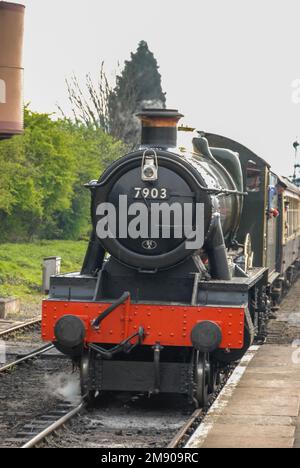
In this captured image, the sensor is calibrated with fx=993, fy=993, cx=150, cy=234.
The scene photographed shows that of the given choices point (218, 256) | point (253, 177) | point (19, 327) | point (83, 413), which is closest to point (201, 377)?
A: point (83, 413)

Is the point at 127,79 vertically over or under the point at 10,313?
over

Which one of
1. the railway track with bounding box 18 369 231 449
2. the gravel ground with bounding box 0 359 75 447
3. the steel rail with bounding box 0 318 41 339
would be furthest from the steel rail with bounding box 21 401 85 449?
the steel rail with bounding box 0 318 41 339

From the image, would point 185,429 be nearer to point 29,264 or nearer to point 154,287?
point 154,287

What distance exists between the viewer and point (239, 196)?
42.2 feet

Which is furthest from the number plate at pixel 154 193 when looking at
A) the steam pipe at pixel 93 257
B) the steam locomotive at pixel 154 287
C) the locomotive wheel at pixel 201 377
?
the locomotive wheel at pixel 201 377

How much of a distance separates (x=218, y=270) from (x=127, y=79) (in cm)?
5523

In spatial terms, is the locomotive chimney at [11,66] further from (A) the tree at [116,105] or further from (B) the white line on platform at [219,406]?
(A) the tree at [116,105]

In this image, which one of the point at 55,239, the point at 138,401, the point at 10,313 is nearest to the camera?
the point at 138,401

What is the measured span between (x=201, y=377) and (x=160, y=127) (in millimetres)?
2804

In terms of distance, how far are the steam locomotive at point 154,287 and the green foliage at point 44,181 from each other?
21.3 meters

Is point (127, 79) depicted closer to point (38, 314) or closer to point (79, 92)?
point (79, 92)

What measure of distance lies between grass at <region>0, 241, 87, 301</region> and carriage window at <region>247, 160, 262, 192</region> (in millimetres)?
7907

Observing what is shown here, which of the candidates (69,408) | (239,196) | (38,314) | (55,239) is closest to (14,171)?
(55,239)

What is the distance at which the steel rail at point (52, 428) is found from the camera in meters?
8.58
